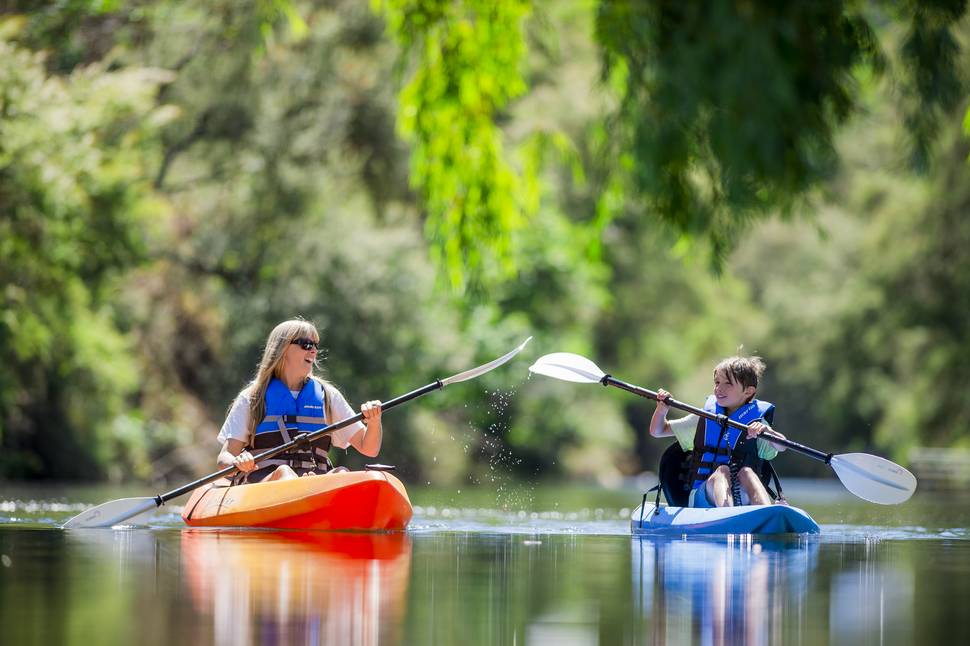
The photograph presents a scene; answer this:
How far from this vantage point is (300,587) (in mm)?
5746

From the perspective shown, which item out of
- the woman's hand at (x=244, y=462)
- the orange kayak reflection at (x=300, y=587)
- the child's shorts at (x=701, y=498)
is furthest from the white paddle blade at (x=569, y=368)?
the orange kayak reflection at (x=300, y=587)

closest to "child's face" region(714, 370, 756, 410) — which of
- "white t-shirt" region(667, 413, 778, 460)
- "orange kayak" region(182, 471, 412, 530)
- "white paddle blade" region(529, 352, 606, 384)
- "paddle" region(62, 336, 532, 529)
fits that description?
"white t-shirt" region(667, 413, 778, 460)

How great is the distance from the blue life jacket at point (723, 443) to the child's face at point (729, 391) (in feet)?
A: 0.16

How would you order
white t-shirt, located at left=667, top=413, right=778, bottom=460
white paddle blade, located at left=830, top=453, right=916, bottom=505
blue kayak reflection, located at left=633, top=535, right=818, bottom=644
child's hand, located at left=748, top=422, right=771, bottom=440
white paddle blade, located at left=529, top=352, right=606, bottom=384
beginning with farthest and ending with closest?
white paddle blade, located at left=529, top=352, right=606, bottom=384
white paddle blade, located at left=830, top=453, right=916, bottom=505
white t-shirt, located at left=667, top=413, right=778, bottom=460
child's hand, located at left=748, top=422, right=771, bottom=440
blue kayak reflection, located at left=633, top=535, right=818, bottom=644

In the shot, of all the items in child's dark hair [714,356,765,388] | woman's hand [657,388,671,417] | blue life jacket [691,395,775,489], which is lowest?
blue life jacket [691,395,775,489]

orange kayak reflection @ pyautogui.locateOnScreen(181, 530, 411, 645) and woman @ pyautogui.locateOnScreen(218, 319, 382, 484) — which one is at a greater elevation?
woman @ pyautogui.locateOnScreen(218, 319, 382, 484)

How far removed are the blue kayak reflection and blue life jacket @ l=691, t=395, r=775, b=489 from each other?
4.08ft

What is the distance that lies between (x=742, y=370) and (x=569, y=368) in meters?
1.38

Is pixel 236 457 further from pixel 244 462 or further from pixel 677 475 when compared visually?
pixel 677 475

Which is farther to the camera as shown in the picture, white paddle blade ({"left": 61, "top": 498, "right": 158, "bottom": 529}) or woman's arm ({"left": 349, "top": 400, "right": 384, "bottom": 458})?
white paddle blade ({"left": 61, "top": 498, "right": 158, "bottom": 529})

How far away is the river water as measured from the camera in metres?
4.68

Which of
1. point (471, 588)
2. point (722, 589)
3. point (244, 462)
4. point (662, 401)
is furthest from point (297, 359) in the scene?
point (722, 589)

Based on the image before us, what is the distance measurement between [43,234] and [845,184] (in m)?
32.9

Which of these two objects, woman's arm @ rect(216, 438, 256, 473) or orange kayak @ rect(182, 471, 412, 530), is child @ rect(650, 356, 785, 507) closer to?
orange kayak @ rect(182, 471, 412, 530)
